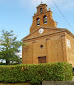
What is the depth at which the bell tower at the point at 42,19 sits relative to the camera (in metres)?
20.1

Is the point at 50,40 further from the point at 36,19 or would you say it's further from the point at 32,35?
the point at 36,19

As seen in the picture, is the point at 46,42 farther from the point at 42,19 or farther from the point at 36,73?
the point at 36,73

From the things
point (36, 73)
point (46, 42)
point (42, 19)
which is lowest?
point (36, 73)

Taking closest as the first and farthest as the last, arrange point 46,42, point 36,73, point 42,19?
point 36,73 < point 46,42 < point 42,19

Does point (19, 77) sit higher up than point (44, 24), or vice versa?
point (44, 24)

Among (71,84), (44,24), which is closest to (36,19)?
(44,24)

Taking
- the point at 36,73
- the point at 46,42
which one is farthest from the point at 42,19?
the point at 36,73

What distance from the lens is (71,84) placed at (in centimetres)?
761

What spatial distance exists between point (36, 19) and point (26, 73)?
14.4m

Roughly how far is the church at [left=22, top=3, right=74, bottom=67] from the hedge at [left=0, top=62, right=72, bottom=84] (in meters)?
8.70

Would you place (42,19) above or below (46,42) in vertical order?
above

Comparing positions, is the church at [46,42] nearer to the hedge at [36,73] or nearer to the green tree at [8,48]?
the green tree at [8,48]

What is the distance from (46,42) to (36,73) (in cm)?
1086

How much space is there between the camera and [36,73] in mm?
8859
